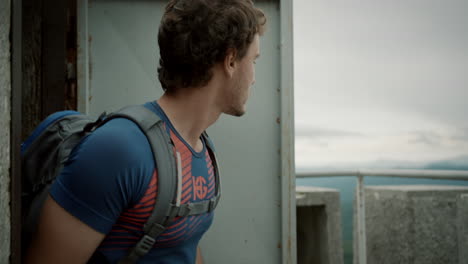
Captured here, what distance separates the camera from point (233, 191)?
2.09 meters

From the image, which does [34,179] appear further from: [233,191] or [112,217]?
[233,191]

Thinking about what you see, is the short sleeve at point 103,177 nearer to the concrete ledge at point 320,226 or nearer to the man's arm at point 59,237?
the man's arm at point 59,237

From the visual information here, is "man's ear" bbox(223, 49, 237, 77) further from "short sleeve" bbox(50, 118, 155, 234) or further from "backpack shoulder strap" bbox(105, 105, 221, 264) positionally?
"short sleeve" bbox(50, 118, 155, 234)

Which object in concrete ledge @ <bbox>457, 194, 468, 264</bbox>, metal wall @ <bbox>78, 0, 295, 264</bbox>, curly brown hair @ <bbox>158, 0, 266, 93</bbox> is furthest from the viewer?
concrete ledge @ <bbox>457, 194, 468, 264</bbox>

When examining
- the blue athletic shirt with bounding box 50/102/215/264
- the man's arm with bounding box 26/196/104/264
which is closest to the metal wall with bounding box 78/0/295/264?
the blue athletic shirt with bounding box 50/102/215/264

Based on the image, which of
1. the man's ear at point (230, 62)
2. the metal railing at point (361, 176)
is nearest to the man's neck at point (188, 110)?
the man's ear at point (230, 62)

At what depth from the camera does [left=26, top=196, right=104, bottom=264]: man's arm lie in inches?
39.9

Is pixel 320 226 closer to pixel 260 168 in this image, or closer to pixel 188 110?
pixel 260 168

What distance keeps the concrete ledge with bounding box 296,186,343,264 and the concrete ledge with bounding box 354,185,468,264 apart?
474 mm

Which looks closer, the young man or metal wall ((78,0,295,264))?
the young man

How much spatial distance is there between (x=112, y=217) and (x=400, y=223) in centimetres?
302

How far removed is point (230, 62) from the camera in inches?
53.6

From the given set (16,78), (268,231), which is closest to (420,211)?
(268,231)

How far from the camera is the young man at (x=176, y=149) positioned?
1017 millimetres
